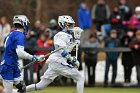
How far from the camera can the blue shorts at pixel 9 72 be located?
13.9 metres

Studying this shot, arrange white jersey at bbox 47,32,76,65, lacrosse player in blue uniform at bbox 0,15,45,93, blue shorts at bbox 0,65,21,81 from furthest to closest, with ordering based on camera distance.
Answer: white jersey at bbox 47,32,76,65 < blue shorts at bbox 0,65,21,81 < lacrosse player in blue uniform at bbox 0,15,45,93

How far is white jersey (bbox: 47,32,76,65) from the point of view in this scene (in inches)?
591

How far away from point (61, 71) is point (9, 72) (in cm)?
169

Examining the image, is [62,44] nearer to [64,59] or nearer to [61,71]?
[64,59]

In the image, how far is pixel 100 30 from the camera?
2416 centimetres

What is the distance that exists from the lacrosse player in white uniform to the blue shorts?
135 centimetres

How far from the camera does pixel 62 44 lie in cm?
1495

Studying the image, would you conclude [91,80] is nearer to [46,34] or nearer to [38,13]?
[46,34]

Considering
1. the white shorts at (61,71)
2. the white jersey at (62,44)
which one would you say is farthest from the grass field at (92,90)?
the white jersey at (62,44)

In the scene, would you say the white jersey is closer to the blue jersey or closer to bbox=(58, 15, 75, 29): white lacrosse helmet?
bbox=(58, 15, 75, 29): white lacrosse helmet

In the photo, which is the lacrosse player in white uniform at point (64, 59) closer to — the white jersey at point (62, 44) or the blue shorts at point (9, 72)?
the white jersey at point (62, 44)

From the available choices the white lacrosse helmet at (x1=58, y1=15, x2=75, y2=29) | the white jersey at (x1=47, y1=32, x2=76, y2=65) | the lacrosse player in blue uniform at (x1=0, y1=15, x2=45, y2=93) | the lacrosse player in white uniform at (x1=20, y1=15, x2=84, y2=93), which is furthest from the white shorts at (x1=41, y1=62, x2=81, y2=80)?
the lacrosse player in blue uniform at (x1=0, y1=15, x2=45, y2=93)

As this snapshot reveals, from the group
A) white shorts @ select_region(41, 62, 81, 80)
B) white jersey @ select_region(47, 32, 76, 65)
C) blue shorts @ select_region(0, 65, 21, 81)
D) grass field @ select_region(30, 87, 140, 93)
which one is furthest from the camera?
grass field @ select_region(30, 87, 140, 93)

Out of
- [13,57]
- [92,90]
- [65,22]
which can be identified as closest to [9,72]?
[13,57]
